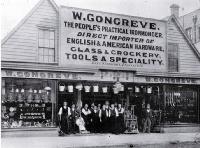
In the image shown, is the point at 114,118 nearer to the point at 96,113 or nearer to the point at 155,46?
the point at 96,113

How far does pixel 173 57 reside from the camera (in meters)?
19.1

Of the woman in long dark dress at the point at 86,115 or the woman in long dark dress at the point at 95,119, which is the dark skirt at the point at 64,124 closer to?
the woman in long dark dress at the point at 86,115

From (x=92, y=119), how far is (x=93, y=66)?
2.34 m

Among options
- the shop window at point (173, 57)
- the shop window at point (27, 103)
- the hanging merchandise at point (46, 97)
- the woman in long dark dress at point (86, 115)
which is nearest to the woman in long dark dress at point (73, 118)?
the woman in long dark dress at point (86, 115)

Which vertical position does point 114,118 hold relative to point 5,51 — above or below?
below

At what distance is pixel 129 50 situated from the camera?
17578 mm

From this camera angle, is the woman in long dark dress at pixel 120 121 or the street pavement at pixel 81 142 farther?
the woman in long dark dress at pixel 120 121

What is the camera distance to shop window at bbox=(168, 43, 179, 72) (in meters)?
19.0

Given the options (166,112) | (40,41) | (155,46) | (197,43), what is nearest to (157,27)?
(155,46)

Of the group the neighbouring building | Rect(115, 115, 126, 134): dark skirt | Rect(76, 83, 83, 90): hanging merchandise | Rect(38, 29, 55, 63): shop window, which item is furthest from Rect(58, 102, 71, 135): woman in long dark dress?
the neighbouring building

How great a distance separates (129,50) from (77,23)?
2.75 meters

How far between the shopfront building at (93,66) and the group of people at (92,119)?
454mm

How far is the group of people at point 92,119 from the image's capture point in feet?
53.7

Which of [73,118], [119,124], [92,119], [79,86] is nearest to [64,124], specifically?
[73,118]
